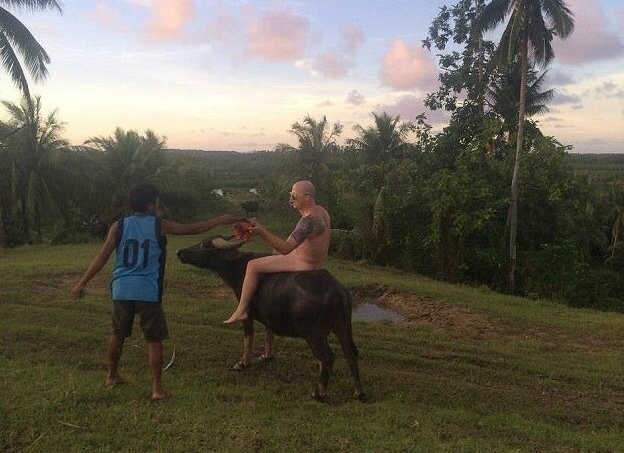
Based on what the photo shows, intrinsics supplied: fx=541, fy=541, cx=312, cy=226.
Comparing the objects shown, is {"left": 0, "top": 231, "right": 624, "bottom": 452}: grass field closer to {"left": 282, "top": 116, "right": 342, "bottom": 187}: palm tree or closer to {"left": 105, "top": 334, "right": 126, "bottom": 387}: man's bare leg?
{"left": 105, "top": 334, "right": 126, "bottom": 387}: man's bare leg

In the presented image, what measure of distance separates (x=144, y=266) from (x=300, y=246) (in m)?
1.37

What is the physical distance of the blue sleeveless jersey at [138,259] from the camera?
14.7 ft

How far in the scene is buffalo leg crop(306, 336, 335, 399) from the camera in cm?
478

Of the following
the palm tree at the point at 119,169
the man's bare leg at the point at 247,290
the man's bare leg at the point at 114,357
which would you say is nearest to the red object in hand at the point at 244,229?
the man's bare leg at the point at 247,290

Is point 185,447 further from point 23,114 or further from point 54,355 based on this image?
point 23,114

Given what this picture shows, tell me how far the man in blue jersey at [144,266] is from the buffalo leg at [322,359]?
1.30 m

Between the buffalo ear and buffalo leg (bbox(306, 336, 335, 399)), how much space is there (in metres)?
1.26

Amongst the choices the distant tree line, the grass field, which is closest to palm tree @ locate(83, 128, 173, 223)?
the distant tree line

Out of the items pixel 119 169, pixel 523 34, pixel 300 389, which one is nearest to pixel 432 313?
pixel 300 389

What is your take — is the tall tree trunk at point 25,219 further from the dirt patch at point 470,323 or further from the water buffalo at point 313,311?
the water buffalo at point 313,311

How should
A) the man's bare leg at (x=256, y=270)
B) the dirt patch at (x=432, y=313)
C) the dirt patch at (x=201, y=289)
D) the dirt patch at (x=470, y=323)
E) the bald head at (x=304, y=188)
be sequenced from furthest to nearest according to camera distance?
the dirt patch at (x=201, y=289), the dirt patch at (x=432, y=313), the dirt patch at (x=470, y=323), the man's bare leg at (x=256, y=270), the bald head at (x=304, y=188)

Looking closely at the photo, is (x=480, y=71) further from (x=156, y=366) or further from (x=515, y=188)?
(x=156, y=366)

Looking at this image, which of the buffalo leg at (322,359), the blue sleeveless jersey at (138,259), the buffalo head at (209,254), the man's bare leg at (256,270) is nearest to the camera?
the blue sleeveless jersey at (138,259)

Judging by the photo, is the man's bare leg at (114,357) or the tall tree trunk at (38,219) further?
the tall tree trunk at (38,219)
